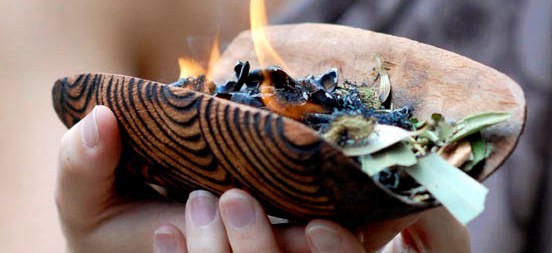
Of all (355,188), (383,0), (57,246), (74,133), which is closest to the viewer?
(355,188)

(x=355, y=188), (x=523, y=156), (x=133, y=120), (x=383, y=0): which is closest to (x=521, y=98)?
(x=355, y=188)

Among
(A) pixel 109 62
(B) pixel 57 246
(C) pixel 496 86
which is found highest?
(C) pixel 496 86

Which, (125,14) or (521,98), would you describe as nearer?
(521,98)

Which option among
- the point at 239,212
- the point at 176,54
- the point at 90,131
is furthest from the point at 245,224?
the point at 176,54

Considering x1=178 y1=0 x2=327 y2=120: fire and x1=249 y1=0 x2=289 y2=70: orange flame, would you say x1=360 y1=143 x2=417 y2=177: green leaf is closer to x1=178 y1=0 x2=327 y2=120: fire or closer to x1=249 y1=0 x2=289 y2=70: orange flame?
x1=178 y1=0 x2=327 y2=120: fire

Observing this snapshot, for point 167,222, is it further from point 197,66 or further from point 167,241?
point 197,66

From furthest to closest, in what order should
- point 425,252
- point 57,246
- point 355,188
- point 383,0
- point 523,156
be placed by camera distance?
point 57,246, point 383,0, point 523,156, point 425,252, point 355,188

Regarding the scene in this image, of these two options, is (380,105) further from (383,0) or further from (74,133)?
(383,0)
